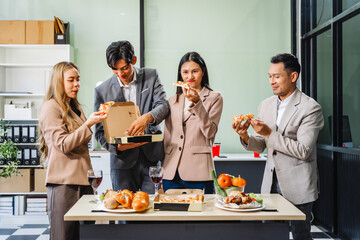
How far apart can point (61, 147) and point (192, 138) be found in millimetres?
817

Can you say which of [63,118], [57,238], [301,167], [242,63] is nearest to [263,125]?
[301,167]

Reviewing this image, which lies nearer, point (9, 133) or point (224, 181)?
point (224, 181)

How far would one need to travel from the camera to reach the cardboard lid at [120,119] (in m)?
2.40

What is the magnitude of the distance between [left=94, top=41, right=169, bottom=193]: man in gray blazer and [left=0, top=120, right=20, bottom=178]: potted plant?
2.20 metres

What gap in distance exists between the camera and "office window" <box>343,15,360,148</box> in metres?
3.57

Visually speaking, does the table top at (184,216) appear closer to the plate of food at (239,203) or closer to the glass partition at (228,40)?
the plate of food at (239,203)

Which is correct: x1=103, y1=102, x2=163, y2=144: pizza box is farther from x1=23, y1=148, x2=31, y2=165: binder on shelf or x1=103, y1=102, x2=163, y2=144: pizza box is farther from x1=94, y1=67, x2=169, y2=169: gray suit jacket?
x1=23, y1=148, x2=31, y2=165: binder on shelf

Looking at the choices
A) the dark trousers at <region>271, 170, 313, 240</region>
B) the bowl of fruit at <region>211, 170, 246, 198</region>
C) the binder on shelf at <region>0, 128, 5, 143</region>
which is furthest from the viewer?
the binder on shelf at <region>0, 128, 5, 143</region>

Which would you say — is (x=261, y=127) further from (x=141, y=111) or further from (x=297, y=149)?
(x=141, y=111)

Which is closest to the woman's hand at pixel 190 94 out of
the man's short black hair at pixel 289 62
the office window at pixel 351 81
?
the man's short black hair at pixel 289 62

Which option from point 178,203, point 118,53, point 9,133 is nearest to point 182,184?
point 178,203

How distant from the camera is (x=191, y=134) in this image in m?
2.46

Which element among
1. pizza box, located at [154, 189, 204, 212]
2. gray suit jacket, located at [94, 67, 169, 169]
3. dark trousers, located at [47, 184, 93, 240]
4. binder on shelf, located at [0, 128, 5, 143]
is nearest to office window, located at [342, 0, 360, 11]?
gray suit jacket, located at [94, 67, 169, 169]

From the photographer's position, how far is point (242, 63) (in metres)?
4.97
